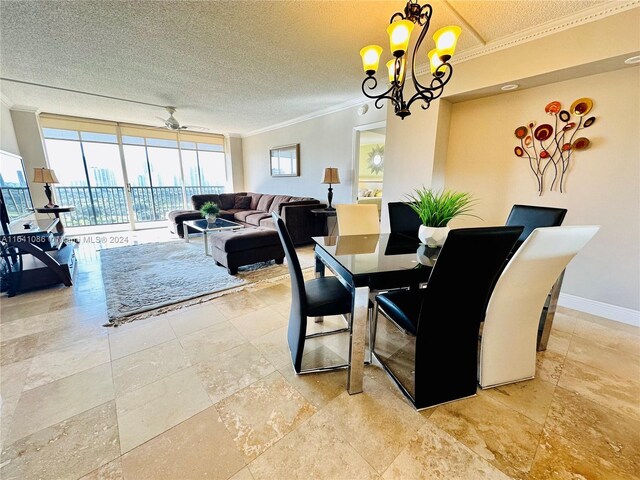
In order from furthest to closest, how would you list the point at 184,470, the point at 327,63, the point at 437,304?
the point at 327,63 → the point at 437,304 → the point at 184,470

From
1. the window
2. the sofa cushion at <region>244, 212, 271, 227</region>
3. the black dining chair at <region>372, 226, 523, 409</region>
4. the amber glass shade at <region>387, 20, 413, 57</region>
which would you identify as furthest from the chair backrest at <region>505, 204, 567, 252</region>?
the window

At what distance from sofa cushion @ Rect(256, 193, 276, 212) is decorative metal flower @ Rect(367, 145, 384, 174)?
8.76ft

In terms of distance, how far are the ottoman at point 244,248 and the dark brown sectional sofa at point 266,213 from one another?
0.83 m

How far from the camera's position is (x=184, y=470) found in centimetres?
104

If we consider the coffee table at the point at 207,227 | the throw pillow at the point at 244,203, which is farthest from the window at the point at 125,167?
the coffee table at the point at 207,227

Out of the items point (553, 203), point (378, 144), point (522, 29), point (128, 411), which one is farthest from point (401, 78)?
point (378, 144)

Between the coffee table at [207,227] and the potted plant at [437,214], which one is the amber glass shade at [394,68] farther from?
the coffee table at [207,227]

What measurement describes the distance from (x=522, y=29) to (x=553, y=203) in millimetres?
1542

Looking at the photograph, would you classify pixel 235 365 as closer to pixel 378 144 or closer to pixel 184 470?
pixel 184 470

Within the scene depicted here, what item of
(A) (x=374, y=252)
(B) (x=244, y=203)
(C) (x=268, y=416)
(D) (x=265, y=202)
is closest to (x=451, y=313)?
(A) (x=374, y=252)

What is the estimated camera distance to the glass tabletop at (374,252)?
145cm

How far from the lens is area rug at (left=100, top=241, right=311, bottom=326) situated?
2.37 metres

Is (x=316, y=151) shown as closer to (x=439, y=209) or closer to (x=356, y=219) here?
(x=356, y=219)

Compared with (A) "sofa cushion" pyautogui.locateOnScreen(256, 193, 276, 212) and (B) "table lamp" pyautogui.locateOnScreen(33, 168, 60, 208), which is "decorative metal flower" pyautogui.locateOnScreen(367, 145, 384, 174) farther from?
(B) "table lamp" pyautogui.locateOnScreen(33, 168, 60, 208)
